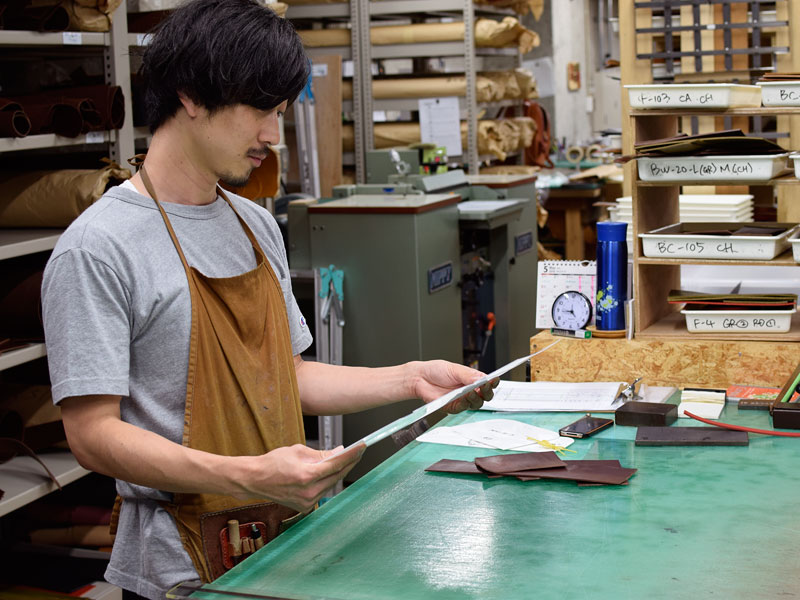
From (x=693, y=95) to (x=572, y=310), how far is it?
64cm

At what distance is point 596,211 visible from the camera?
7785mm

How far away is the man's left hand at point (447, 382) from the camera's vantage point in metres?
1.92

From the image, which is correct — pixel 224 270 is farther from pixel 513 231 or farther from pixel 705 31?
pixel 513 231

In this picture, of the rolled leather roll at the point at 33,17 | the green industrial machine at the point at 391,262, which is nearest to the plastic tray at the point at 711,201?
the green industrial machine at the point at 391,262

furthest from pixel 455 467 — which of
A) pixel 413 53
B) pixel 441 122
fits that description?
pixel 413 53

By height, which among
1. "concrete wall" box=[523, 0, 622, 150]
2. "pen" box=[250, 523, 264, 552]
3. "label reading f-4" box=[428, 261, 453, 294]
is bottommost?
"pen" box=[250, 523, 264, 552]

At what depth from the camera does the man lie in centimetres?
153

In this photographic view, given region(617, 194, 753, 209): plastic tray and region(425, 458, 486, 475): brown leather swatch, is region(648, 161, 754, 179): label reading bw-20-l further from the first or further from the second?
region(425, 458, 486, 475): brown leather swatch

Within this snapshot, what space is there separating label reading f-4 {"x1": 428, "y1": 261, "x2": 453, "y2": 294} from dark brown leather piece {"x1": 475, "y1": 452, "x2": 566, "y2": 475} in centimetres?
234

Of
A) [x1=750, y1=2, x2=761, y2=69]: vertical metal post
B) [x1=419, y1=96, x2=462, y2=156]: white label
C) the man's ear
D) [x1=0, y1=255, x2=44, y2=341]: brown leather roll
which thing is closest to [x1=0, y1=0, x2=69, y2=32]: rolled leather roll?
[x1=0, y1=255, x2=44, y2=341]: brown leather roll

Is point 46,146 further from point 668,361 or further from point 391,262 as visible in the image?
point 668,361

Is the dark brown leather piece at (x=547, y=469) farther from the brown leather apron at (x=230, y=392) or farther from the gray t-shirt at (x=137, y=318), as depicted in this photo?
the gray t-shirt at (x=137, y=318)

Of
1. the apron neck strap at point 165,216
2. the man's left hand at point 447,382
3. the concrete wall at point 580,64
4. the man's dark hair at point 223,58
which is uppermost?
the concrete wall at point 580,64

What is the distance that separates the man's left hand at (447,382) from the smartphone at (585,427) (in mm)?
249
